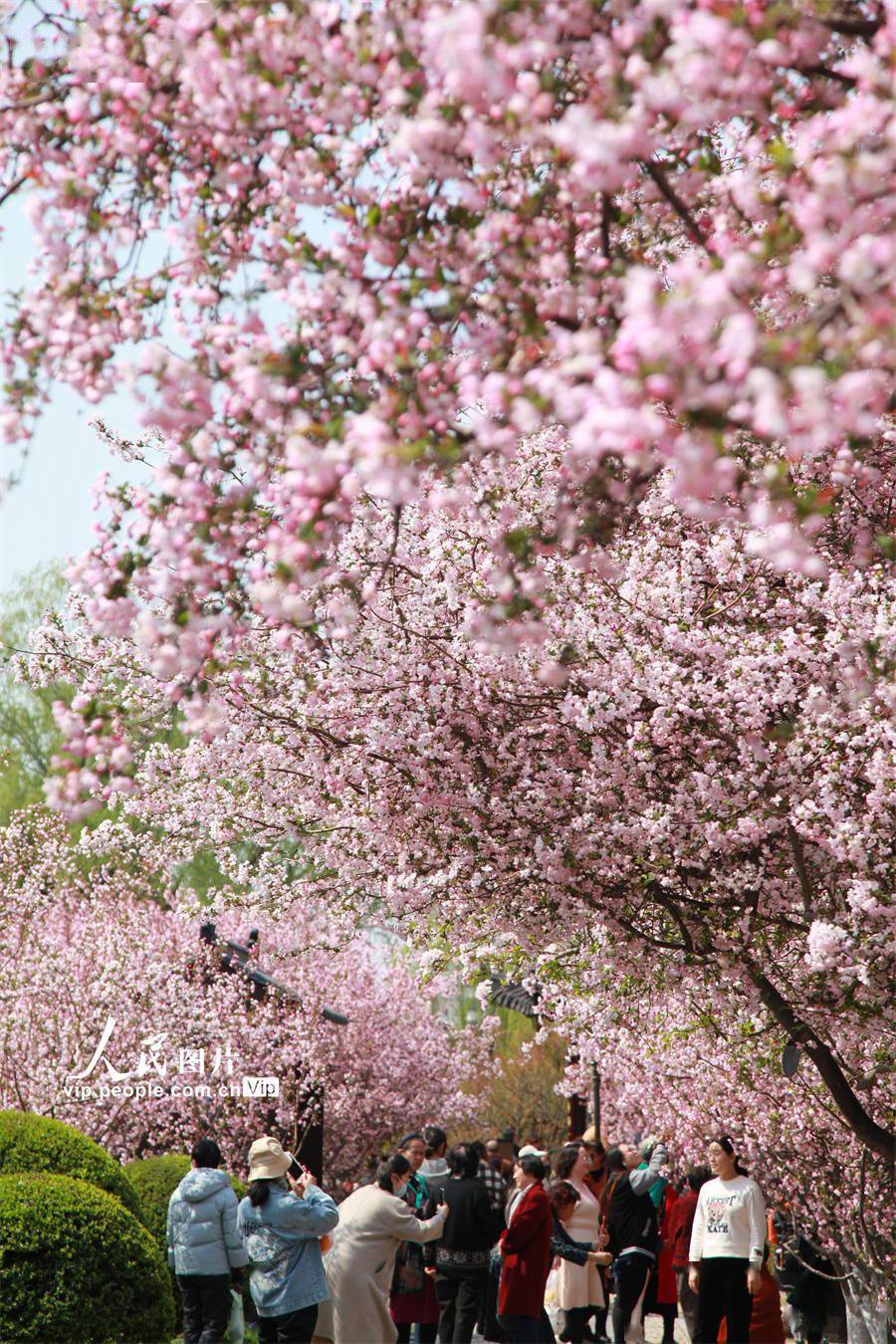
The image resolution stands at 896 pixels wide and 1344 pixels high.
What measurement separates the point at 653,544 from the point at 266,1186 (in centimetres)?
418

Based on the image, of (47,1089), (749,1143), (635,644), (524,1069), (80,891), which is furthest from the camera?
(524,1069)

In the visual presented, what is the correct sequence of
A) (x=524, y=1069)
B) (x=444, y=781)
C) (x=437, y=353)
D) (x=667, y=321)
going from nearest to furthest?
(x=667, y=321) < (x=437, y=353) < (x=444, y=781) < (x=524, y=1069)

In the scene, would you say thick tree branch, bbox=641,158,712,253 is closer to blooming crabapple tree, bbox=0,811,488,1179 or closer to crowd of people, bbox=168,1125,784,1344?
crowd of people, bbox=168,1125,784,1344

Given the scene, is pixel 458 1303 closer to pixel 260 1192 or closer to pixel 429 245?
pixel 260 1192

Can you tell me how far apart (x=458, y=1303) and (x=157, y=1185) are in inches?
115

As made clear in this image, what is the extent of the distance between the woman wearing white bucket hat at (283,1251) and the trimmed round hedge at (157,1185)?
3.40 m

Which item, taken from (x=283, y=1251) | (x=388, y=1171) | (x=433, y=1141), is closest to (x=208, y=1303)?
(x=283, y=1251)

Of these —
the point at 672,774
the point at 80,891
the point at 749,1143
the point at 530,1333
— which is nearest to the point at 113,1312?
the point at 530,1333

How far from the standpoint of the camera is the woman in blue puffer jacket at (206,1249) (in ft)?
30.1

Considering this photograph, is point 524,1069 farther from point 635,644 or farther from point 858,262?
point 858,262

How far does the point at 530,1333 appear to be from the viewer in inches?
368

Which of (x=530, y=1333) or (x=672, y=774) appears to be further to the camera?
(x=530, y=1333)

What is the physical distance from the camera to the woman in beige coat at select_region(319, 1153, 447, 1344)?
8.67m

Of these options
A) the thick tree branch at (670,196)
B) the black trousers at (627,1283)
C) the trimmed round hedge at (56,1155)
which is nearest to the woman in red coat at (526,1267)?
the trimmed round hedge at (56,1155)
